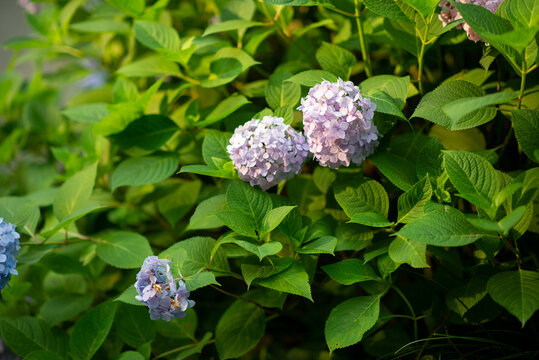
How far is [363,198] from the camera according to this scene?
2.83 feet

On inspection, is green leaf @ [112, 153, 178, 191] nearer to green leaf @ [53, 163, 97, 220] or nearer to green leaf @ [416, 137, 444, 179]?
green leaf @ [53, 163, 97, 220]

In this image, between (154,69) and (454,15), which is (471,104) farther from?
(154,69)

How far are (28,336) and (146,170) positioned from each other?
0.41m

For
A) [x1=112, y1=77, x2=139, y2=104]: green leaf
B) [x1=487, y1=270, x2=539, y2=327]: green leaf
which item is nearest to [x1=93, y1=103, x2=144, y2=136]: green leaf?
[x1=112, y1=77, x2=139, y2=104]: green leaf

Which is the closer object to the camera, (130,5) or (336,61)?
(336,61)

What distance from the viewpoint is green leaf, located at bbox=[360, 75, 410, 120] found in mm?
806

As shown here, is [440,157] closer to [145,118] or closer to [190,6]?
[145,118]

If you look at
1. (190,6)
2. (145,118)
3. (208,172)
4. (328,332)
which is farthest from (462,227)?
(190,6)

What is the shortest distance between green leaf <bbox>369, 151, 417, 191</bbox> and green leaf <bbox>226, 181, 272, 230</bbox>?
0.67 feet

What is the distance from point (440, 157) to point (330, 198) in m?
0.23

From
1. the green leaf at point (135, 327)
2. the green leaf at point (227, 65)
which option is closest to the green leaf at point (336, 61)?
the green leaf at point (227, 65)

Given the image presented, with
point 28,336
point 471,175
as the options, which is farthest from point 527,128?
point 28,336

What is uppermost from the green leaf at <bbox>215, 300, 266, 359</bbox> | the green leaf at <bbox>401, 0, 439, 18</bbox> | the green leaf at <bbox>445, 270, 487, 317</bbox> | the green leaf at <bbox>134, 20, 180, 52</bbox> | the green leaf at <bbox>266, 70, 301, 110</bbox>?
the green leaf at <bbox>401, 0, 439, 18</bbox>

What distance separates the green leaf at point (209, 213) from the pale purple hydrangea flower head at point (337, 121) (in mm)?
206
